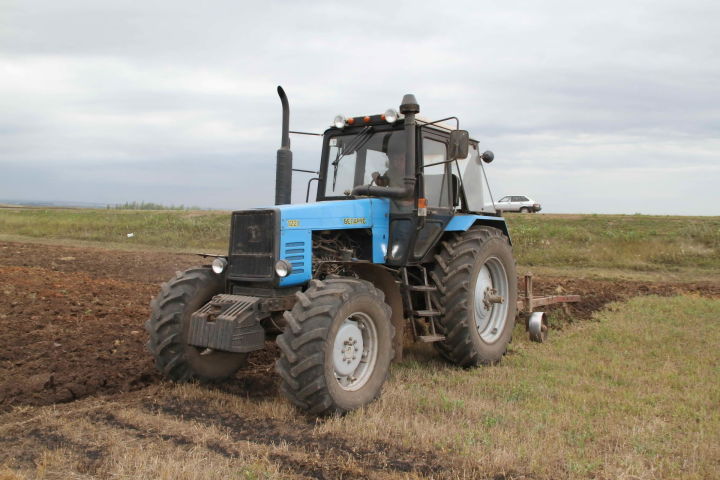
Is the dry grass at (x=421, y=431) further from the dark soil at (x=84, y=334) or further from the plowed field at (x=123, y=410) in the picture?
the dark soil at (x=84, y=334)

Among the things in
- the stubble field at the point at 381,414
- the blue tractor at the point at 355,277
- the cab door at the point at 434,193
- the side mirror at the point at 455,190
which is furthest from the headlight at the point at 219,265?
the side mirror at the point at 455,190

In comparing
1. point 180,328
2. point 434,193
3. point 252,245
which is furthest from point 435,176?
point 180,328

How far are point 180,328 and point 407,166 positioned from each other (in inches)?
107

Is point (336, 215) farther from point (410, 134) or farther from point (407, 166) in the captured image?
point (410, 134)

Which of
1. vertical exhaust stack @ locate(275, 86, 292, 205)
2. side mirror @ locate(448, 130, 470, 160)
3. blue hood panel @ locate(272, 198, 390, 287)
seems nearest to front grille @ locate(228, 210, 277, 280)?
blue hood panel @ locate(272, 198, 390, 287)

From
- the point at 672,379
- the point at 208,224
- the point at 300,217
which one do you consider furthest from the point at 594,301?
the point at 208,224

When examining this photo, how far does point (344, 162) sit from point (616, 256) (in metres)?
15.4

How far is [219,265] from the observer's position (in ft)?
→ 20.1

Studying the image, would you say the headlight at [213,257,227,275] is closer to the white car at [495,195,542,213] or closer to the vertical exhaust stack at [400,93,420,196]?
the vertical exhaust stack at [400,93,420,196]

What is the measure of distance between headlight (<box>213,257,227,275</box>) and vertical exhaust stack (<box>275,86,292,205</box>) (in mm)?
865

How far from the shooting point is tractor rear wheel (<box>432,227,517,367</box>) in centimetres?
682

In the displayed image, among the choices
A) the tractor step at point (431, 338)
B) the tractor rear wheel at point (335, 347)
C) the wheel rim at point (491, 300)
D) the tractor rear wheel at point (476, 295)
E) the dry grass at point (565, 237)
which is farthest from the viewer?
the dry grass at point (565, 237)

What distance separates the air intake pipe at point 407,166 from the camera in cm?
636

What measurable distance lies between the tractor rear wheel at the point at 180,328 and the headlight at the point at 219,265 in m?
0.09
